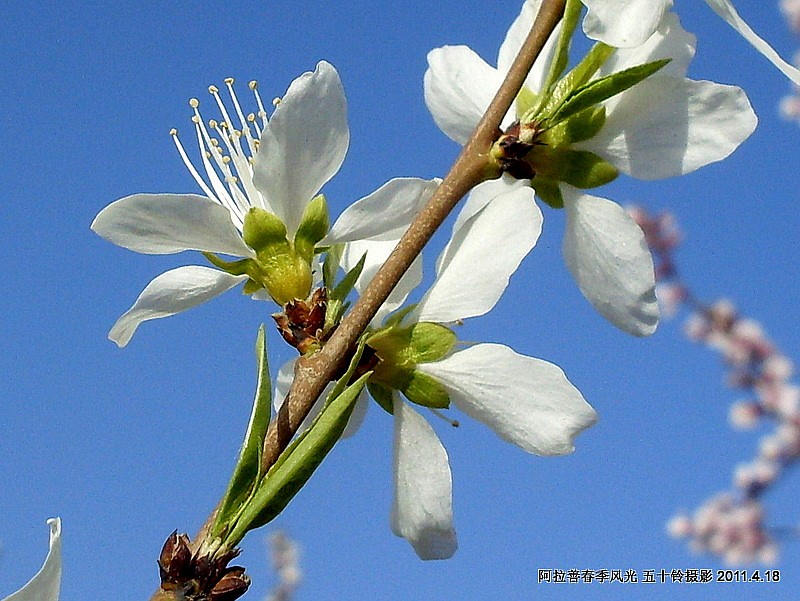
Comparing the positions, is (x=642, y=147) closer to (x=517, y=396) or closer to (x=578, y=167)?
(x=578, y=167)

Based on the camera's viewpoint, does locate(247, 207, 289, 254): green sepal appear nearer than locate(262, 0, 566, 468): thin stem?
No

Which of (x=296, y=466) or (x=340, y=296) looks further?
(x=340, y=296)

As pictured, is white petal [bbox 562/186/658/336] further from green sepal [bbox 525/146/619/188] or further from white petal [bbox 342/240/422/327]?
white petal [bbox 342/240/422/327]

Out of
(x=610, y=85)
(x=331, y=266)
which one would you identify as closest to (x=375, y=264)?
(x=331, y=266)

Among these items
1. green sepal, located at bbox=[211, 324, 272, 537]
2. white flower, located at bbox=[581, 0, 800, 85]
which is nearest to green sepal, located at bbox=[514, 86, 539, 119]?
white flower, located at bbox=[581, 0, 800, 85]

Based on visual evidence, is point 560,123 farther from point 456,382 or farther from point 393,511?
point 393,511

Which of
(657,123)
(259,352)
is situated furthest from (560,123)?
(259,352)

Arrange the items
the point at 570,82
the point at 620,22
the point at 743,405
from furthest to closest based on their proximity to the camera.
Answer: the point at 743,405
the point at 570,82
the point at 620,22
